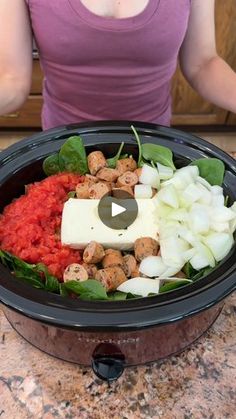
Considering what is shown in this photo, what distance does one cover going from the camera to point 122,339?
0.60 metres

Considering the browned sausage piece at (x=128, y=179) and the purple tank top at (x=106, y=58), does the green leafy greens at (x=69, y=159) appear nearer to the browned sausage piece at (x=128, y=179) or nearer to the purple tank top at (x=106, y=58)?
the browned sausage piece at (x=128, y=179)

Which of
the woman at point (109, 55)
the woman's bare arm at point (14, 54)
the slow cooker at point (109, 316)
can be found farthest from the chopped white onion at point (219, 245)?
the woman's bare arm at point (14, 54)

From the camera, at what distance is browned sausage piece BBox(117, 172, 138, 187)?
2.61 feet

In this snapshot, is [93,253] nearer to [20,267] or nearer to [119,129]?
[20,267]

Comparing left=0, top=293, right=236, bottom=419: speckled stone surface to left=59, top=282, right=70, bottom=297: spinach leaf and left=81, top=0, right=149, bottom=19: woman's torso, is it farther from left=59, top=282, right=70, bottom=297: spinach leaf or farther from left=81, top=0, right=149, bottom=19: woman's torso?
left=81, top=0, right=149, bottom=19: woman's torso

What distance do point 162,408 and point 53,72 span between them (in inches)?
29.6

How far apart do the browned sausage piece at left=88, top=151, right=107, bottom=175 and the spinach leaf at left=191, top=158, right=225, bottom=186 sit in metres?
0.18

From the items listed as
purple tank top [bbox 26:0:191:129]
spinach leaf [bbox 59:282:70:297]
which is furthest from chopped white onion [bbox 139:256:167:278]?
purple tank top [bbox 26:0:191:129]

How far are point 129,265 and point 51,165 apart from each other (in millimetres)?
256

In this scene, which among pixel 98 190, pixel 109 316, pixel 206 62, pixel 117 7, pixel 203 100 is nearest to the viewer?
pixel 109 316

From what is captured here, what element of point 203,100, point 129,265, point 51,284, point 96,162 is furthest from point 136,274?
point 203,100

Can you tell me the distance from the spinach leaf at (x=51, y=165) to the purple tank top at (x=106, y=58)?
0.28 metres

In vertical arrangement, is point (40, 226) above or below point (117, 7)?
below

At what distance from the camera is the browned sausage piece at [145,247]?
683mm
